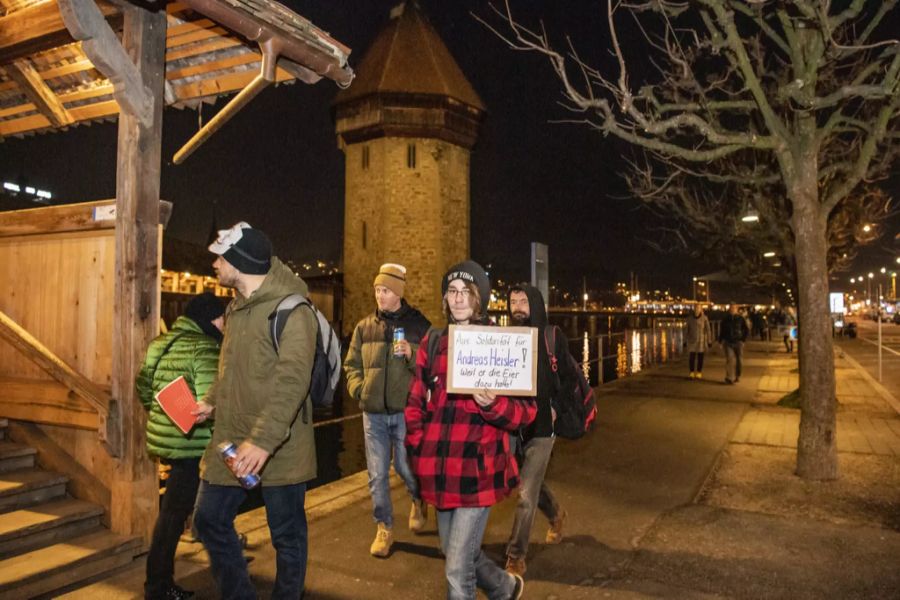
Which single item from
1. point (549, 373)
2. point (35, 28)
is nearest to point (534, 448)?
point (549, 373)

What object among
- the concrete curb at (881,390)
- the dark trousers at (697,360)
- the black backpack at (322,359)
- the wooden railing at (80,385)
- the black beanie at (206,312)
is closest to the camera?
Result: the black backpack at (322,359)

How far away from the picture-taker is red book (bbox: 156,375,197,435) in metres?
3.38

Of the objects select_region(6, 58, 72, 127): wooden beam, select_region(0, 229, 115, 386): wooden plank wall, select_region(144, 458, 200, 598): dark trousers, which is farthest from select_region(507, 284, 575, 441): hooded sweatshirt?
select_region(6, 58, 72, 127): wooden beam

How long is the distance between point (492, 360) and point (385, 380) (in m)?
2.04

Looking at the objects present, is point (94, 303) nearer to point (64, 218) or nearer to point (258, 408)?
point (64, 218)

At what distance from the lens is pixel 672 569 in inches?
169

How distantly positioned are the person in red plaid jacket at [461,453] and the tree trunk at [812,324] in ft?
16.1

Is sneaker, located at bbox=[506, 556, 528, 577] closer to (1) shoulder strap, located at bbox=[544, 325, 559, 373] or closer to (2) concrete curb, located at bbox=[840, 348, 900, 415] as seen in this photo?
(1) shoulder strap, located at bbox=[544, 325, 559, 373]

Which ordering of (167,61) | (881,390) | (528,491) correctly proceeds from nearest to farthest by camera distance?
(528,491) → (167,61) → (881,390)

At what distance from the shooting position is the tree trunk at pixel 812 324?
6559mm

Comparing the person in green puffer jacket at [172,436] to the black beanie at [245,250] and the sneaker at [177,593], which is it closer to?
the sneaker at [177,593]

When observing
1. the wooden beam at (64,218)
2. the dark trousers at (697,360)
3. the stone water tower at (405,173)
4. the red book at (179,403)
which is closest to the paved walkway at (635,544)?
the red book at (179,403)

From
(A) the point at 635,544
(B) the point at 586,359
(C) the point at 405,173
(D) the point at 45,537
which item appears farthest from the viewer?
(B) the point at 586,359

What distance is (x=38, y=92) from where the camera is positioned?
6074mm
